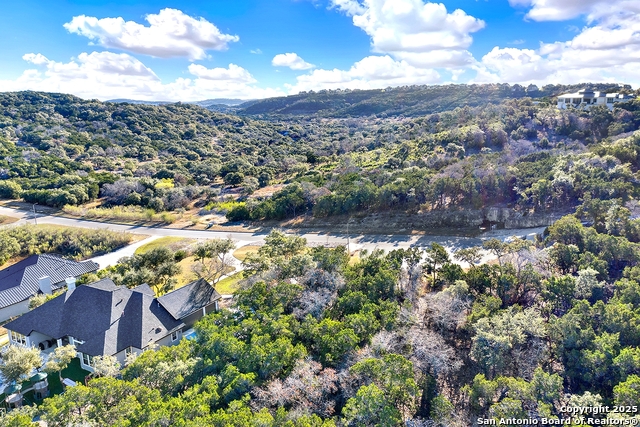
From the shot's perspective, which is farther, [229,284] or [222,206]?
[222,206]

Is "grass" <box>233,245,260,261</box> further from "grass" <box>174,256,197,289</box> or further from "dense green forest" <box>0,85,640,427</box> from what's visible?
"dense green forest" <box>0,85,640,427</box>

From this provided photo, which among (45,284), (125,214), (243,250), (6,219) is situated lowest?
(243,250)

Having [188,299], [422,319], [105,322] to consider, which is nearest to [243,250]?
[188,299]

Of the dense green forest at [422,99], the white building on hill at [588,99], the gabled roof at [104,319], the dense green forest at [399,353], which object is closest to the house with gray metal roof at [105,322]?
the gabled roof at [104,319]

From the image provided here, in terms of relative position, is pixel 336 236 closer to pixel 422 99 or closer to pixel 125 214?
pixel 125 214

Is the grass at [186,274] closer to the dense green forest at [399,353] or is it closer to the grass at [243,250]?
the grass at [243,250]

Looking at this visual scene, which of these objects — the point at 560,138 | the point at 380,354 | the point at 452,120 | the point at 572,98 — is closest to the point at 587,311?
the point at 380,354
